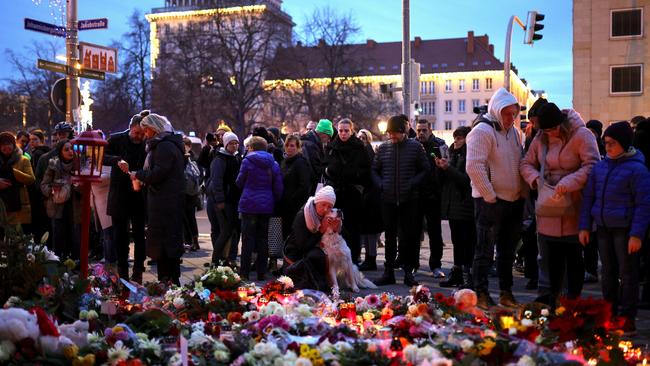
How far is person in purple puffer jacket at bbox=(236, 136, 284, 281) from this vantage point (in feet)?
30.8

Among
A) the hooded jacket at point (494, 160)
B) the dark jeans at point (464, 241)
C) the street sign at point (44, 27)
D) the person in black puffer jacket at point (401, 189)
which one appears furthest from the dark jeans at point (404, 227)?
the street sign at point (44, 27)

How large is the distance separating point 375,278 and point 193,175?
4356mm

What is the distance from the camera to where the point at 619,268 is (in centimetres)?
648

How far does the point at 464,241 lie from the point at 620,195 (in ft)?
9.53

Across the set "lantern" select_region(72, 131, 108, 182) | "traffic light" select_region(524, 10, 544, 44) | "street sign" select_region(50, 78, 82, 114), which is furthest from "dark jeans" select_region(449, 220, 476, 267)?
"traffic light" select_region(524, 10, 544, 44)

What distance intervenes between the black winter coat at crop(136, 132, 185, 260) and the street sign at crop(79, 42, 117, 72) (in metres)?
7.91

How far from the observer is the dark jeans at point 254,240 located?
938 cm

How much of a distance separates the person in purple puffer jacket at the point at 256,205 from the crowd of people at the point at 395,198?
0.6 inches

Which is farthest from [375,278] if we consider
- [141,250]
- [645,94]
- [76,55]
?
[645,94]

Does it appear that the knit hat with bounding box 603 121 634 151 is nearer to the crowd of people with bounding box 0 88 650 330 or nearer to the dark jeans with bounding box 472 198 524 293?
the crowd of people with bounding box 0 88 650 330

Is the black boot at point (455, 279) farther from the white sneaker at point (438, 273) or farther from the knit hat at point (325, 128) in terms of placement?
the knit hat at point (325, 128)

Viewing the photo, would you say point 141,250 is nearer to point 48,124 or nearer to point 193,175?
point 193,175

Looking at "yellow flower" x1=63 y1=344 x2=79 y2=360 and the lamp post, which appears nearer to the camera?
"yellow flower" x1=63 y1=344 x2=79 y2=360

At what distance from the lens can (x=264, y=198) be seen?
9.43 metres
